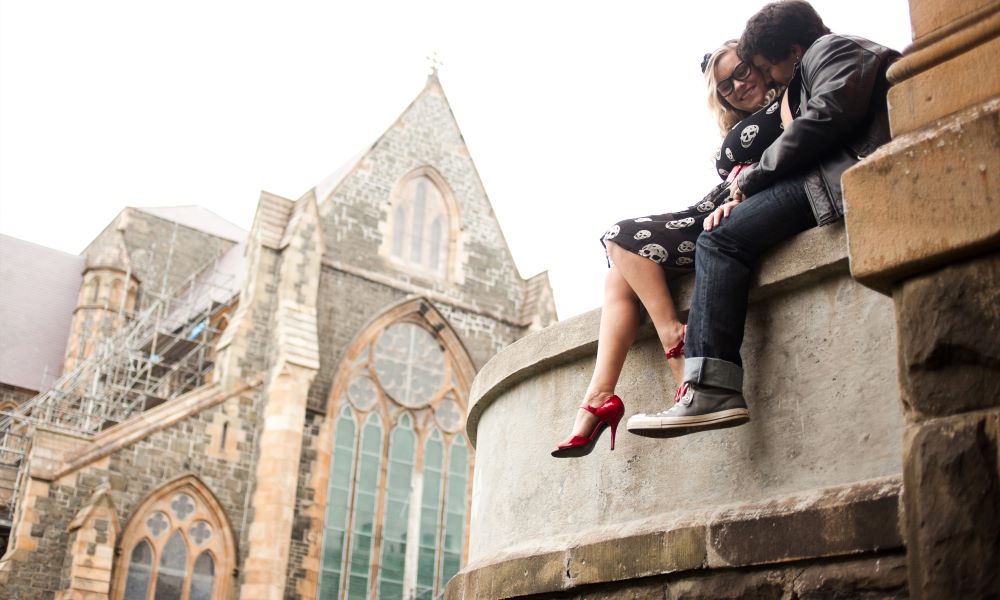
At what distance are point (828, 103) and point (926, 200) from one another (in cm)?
72

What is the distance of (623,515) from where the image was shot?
3.66m

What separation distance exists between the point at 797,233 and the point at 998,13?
0.98 meters

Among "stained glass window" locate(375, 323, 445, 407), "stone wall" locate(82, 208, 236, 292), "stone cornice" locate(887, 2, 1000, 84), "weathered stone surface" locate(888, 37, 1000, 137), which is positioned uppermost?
"stone wall" locate(82, 208, 236, 292)

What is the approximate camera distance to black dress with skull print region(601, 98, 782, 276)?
3590mm

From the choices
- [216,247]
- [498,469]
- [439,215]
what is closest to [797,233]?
[498,469]

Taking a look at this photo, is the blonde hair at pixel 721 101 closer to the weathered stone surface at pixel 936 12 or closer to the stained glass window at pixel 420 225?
the weathered stone surface at pixel 936 12

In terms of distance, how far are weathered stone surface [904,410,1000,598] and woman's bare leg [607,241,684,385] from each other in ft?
3.79

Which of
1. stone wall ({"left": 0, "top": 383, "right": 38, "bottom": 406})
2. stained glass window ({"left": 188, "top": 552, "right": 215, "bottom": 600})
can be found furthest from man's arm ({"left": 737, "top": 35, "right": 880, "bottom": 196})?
stone wall ({"left": 0, "top": 383, "right": 38, "bottom": 406})

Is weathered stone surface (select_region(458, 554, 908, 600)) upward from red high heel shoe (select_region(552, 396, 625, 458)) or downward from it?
downward

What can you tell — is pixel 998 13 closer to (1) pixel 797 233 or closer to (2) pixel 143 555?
(1) pixel 797 233

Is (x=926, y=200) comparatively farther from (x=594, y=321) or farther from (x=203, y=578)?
(x=203, y=578)

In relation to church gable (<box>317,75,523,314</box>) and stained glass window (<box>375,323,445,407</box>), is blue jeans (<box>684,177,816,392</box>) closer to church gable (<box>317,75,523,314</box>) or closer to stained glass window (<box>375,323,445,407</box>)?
stained glass window (<box>375,323,445,407</box>)

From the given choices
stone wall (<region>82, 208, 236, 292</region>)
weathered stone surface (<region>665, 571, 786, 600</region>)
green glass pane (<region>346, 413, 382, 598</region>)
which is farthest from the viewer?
stone wall (<region>82, 208, 236, 292</region>)

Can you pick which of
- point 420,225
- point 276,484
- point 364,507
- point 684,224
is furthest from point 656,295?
point 420,225
